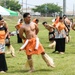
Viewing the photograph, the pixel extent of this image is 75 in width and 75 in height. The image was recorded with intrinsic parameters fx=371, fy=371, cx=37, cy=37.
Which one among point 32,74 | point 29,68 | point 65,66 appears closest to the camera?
point 32,74

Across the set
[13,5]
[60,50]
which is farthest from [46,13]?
[60,50]

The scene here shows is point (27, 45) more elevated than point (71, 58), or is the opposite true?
point (27, 45)

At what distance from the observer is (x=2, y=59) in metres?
11.0

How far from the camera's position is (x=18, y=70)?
1146cm

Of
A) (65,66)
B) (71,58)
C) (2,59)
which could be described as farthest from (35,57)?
(2,59)

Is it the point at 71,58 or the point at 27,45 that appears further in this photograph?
the point at 71,58

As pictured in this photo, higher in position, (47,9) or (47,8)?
(47,8)

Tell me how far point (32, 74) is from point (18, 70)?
3.20 feet

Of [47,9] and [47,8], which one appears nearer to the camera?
[47,8]

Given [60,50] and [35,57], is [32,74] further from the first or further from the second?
[60,50]

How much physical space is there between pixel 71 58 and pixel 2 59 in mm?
4163

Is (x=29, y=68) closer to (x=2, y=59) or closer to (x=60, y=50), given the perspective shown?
(x=2, y=59)

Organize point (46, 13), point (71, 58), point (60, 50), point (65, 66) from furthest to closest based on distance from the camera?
1. point (46, 13)
2. point (60, 50)
3. point (71, 58)
4. point (65, 66)

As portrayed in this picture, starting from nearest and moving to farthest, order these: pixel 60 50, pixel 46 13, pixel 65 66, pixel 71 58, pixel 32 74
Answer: pixel 32 74, pixel 65 66, pixel 71 58, pixel 60 50, pixel 46 13
